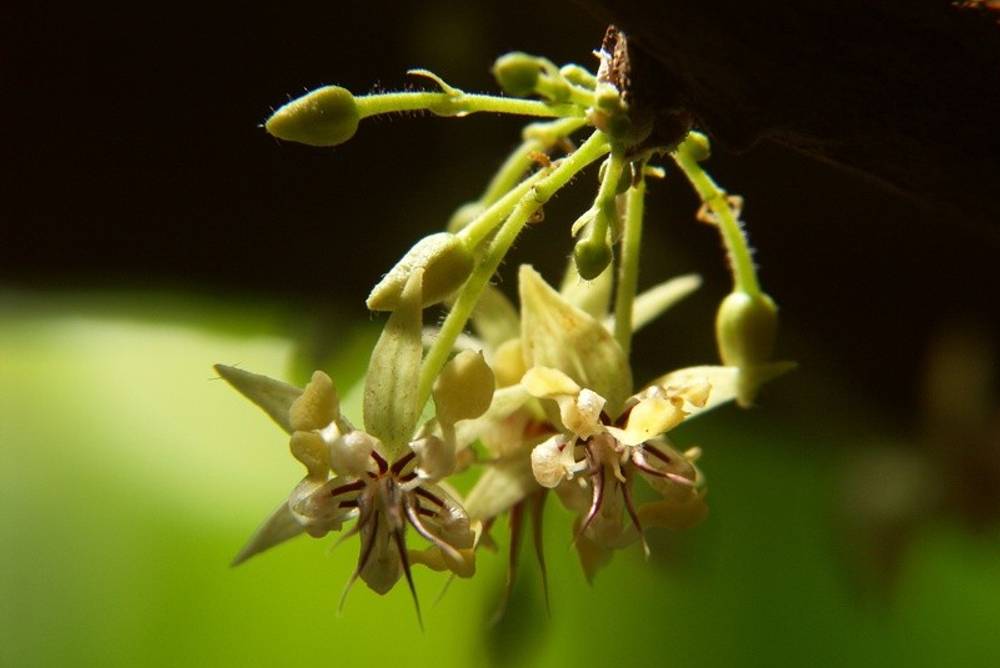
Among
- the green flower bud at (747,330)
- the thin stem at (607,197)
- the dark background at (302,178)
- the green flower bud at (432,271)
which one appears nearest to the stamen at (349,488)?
the green flower bud at (432,271)

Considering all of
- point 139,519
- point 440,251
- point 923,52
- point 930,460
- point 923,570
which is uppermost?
point 923,52

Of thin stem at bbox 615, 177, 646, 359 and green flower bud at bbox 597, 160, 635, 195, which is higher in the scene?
green flower bud at bbox 597, 160, 635, 195

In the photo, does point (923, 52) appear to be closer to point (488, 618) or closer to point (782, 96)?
point (782, 96)

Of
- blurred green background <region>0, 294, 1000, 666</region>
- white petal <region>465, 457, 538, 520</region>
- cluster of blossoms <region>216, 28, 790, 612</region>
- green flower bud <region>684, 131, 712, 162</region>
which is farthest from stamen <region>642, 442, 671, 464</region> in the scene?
blurred green background <region>0, 294, 1000, 666</region>

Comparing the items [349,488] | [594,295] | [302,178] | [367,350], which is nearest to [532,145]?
[594,295]

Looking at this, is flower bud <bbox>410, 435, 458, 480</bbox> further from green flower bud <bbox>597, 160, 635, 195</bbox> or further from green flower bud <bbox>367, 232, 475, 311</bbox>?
green flower bud <bbox>597, 160, 635, 195</bbox>

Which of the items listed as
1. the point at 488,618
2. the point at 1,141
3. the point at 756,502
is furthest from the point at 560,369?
the point at 1,141
